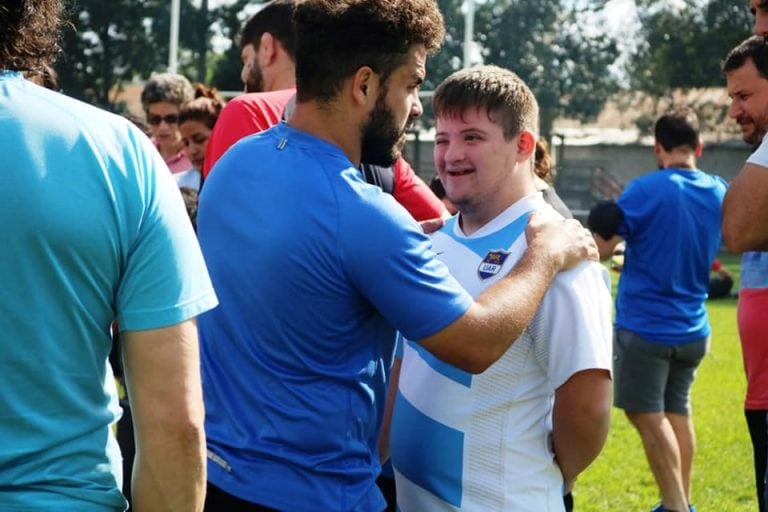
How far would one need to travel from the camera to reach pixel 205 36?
22469 millimetres

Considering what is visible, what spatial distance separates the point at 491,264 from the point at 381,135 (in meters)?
0.47

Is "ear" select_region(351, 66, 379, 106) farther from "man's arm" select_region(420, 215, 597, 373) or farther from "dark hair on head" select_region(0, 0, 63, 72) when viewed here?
"dark hair on head" select_region(0, 0, 63, 72)

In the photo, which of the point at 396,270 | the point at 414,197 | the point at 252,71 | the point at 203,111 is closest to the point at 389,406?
the point at 396,270

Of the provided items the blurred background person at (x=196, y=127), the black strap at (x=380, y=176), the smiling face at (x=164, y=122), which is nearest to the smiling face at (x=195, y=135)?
the blurred background person at (x=196, y=127)


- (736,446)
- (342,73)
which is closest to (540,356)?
(342,73)

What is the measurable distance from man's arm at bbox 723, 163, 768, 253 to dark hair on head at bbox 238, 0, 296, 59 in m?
1.77

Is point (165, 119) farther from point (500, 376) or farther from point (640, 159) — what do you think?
point (640, 159)

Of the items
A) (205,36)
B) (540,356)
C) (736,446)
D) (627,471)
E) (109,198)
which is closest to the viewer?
(109,198)

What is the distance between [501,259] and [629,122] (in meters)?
43.3

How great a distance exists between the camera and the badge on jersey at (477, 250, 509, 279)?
9.67ft

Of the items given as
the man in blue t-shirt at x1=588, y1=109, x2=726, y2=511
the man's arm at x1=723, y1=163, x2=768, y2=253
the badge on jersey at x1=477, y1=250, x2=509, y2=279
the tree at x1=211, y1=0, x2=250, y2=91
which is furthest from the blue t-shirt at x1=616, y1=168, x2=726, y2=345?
the tree at x1=211, y1=0, x2=250, y2=91

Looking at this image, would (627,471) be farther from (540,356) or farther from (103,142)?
(103,142)

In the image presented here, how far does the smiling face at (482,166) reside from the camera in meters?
3.09

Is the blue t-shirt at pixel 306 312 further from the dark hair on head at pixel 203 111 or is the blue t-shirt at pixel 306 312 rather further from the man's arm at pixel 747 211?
the dark hair on head at pixel 203 111
